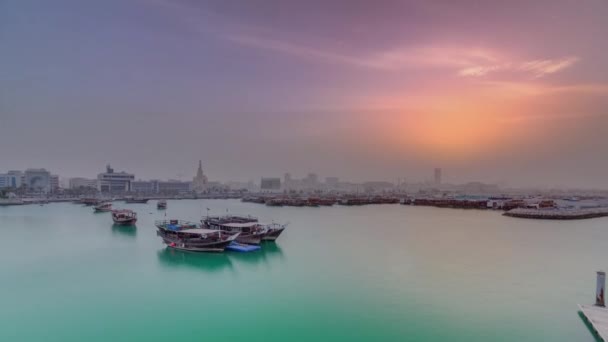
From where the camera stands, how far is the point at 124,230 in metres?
19.8

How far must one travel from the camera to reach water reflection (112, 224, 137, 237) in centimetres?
1843

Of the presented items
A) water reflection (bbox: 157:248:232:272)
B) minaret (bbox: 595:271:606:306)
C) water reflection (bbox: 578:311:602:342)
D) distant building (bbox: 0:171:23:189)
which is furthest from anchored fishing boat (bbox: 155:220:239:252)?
→ distant building (bbox: 0:171:23:189)

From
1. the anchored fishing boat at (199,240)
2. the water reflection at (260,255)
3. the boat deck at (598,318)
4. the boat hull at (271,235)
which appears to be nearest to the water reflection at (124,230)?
the anchored fishing boat at (199,240)

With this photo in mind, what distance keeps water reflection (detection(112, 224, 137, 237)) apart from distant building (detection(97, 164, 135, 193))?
56.6 m

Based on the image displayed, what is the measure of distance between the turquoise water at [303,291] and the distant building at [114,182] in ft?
203

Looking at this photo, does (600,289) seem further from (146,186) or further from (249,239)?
(146,186)

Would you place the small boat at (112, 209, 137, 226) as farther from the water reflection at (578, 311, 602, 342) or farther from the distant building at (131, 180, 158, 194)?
the distant building at (131, 180, 158, 194)

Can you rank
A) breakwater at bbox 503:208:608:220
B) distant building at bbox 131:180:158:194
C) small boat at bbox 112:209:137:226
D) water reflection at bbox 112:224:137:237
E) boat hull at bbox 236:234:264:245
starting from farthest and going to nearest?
1. distant building at bbox 131:180:158:194
2. breakwater at bbox 503:208:608:220
3. small boat at bbox 112:209:137:226
4. water reflection at bbox 112:224:137:237
5. boat hull at bbox 236:234:264:245

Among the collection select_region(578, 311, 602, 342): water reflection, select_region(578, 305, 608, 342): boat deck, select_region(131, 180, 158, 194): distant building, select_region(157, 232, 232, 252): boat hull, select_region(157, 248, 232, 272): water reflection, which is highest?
select_region(131, 180, 158, 194): distant building

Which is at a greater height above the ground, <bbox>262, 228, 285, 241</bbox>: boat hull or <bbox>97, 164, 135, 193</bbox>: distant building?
<bbox>97, 164, 135, 193</bbox>: distant building

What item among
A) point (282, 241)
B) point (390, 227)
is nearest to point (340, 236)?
point (282, 241)

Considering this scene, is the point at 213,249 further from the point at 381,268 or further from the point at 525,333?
the point at 525,333

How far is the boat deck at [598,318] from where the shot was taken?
590 cm

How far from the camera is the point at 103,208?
109ft
